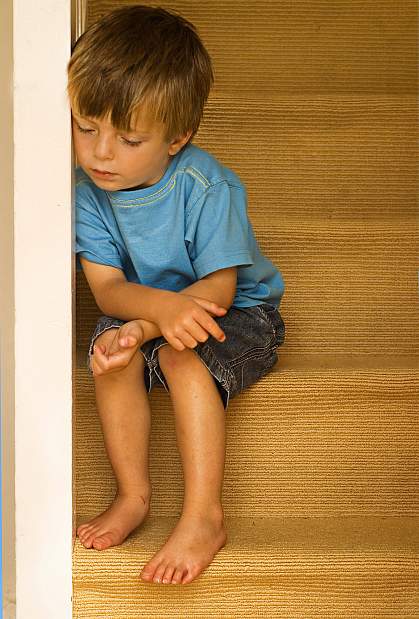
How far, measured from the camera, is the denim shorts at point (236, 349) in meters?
1.30

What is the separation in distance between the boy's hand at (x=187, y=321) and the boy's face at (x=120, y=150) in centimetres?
20

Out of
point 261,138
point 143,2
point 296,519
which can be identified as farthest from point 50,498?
point 143,2

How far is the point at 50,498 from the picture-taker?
→ 1175 millimetres

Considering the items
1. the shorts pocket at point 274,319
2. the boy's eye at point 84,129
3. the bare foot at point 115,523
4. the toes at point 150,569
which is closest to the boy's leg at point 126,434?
the bare foot at point 115,523

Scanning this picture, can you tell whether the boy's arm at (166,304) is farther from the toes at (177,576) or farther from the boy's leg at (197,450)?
the toes at (177,576)

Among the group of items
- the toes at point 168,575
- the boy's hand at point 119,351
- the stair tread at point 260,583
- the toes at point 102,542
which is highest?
the boy's hand at point 119,351

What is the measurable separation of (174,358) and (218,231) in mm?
203

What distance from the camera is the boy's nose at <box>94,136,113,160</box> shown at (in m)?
1.20

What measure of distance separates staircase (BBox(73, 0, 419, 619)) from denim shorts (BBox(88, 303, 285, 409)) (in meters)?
0.05

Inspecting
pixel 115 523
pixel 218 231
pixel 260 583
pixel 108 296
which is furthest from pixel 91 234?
pixel 260 583

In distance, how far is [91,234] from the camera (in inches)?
54.7

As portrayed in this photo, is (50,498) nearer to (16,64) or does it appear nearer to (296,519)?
(296,519)

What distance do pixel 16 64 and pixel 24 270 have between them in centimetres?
26

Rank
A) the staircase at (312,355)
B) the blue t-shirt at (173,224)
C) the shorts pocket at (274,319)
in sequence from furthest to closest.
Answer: the shorts pocket at (274,319), the blue t-shirt at (173,224), the staircase at (312,355)
